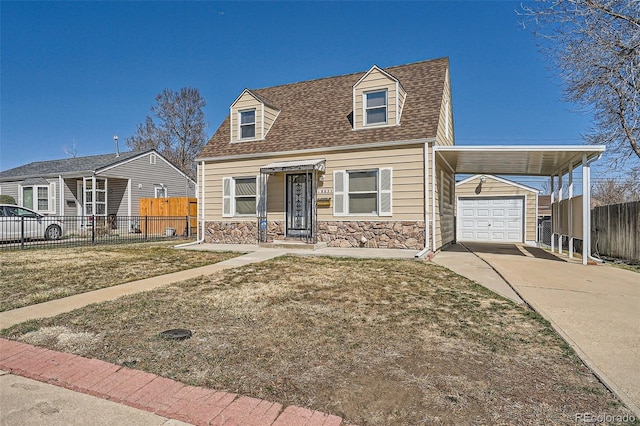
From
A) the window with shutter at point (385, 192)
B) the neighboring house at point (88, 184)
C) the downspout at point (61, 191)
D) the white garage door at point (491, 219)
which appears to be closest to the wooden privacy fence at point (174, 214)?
the neighboring house at point (88, 184)

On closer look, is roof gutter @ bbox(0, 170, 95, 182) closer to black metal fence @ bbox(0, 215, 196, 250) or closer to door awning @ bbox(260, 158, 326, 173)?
black metal fence @ bbox(0, 215, 196, 250)

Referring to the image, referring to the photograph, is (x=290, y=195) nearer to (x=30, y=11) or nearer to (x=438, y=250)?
(x=438, y=250)

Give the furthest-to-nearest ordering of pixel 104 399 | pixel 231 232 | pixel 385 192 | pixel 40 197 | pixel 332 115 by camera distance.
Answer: pixel 40 197, pixel 231 232, pixel 332 115, pixel 385 192, pixel 104 399

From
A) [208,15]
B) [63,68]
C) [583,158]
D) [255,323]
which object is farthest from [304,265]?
[63,68]

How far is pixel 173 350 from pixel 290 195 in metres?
9.06

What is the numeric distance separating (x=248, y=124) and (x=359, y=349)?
11261mm

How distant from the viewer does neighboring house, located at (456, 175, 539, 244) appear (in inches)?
655

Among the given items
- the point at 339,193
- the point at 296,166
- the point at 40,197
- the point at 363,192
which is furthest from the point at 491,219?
the point at 40,197

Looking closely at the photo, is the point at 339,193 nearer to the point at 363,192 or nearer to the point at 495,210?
the point at 363,192

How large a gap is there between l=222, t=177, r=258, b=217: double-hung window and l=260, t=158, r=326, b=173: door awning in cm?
144

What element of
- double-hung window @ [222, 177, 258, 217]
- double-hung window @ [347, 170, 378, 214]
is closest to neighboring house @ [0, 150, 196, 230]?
double-hung window @ [222, 177, 258, 217]

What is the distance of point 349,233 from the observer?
11242 mm

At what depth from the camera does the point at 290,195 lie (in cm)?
1209

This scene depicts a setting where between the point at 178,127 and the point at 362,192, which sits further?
the point at 178,127
